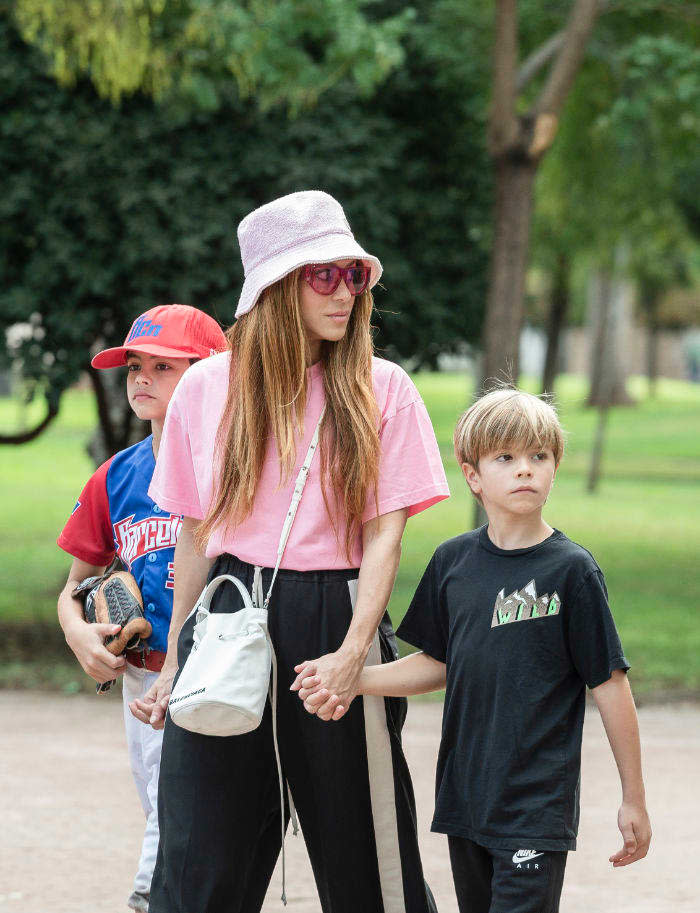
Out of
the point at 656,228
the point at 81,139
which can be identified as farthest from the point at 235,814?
A: the point at 656,228

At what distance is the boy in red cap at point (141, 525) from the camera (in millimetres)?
3652

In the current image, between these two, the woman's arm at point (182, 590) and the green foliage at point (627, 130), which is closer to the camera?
the woman's arm at point (182, 590)

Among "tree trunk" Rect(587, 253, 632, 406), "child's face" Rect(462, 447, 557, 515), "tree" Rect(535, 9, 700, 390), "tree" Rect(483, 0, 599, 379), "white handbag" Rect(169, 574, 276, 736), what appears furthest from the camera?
"tree trunk" Rect(587, 253, 632, 406)

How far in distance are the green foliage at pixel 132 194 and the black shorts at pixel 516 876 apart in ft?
18.0

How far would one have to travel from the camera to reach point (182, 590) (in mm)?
3125

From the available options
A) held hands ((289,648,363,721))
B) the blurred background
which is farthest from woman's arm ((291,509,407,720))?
the blurred background

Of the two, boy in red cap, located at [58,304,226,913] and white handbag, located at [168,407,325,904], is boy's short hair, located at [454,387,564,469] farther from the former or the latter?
boy in red cap, located at [58,304,226,913]

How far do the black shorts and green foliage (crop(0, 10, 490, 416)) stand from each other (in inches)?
216

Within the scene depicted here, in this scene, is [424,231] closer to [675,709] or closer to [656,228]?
[675,709]

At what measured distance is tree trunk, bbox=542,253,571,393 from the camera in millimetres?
20375

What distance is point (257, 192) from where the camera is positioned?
8828mm

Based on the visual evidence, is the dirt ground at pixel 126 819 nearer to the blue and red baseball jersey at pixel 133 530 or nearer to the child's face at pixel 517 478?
the blue and red baseball jersey at pixel 133 530

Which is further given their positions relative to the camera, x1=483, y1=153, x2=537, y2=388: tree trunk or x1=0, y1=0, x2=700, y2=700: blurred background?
x1=483, y1=153, x2=537, y2=388: tree trunk

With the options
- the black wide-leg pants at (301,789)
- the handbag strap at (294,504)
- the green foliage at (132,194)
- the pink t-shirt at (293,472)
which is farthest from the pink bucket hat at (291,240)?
the green foliage at (132,194)
